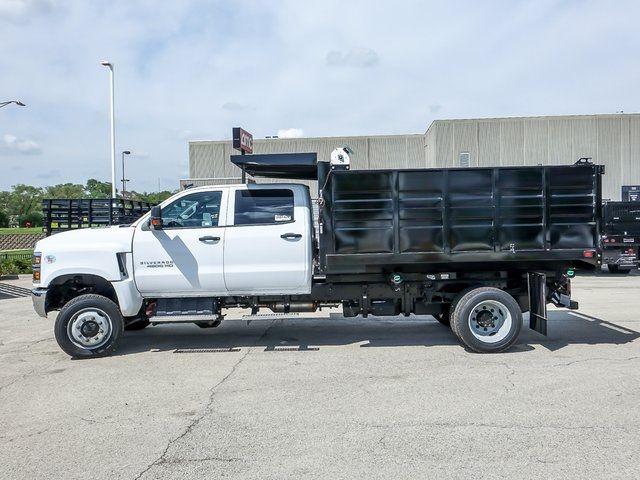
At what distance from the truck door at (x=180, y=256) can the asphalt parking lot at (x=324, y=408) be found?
3.05 feet

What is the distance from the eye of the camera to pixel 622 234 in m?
17.8

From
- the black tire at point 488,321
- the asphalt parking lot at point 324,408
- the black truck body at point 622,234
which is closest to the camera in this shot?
the asphalt parking lot at point 324,408

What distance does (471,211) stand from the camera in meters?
7.02

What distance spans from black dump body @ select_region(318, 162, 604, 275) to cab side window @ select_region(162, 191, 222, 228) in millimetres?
1469

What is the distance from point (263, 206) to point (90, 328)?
9.12 feet

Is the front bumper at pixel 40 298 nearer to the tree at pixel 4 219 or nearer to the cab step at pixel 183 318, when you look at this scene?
the cab step at pixel 183 318

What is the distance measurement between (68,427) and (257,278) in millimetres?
2989

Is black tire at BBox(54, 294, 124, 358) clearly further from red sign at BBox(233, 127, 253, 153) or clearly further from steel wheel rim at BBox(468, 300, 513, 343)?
steel wheel rim at BBox(468, 300, 513, 343)

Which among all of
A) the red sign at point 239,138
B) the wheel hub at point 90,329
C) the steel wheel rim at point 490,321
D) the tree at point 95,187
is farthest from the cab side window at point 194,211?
the tree at point 95,187

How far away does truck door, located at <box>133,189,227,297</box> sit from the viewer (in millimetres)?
7199

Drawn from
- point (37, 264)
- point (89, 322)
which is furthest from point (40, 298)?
point (89, 322)

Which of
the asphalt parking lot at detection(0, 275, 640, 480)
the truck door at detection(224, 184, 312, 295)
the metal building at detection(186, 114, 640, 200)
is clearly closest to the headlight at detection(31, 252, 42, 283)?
the asphalt parking lot at detection(0, 275, 640, 480)

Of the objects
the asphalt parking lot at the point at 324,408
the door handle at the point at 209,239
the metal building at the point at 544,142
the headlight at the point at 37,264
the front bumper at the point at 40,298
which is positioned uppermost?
the metal building at the point at 544,142

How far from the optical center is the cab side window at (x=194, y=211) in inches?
287
